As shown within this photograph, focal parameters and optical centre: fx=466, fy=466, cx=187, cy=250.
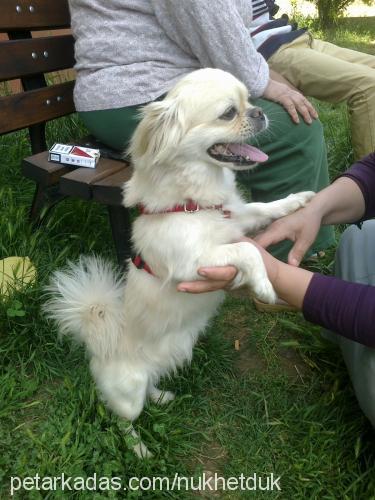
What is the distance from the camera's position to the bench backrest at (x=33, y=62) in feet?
6.49

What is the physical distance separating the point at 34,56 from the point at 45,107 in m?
0.22

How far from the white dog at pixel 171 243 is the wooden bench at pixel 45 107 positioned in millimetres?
286

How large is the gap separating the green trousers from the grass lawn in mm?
550

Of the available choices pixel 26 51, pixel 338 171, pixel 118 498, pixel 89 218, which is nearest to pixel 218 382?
pixel 118 498

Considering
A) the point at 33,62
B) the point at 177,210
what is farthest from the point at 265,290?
the point at 33,62

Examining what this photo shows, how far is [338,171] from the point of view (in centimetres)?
316

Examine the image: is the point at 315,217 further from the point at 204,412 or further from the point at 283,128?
the point at 204,412

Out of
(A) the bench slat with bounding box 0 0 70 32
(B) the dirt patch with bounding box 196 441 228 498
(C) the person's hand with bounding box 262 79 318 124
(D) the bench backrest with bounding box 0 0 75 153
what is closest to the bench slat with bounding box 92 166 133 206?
(D) the bench backrest with bounding box 0 0 75 153

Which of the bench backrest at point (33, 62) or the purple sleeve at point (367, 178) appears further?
the bench backrest at point (33, 62)

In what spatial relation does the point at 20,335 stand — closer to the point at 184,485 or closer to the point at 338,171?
the point at 184,485

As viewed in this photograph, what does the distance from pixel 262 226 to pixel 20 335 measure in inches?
41.4

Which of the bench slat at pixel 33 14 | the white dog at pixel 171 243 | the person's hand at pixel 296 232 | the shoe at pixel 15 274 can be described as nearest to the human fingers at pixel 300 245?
the person's hand at pixel 296 232

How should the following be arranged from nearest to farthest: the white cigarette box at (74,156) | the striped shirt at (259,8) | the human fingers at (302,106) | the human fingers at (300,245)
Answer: the human fingers at (300,245)
the white cigarette box at (74,156)
the human fingers at (302,106)
the striped shirt at (259,8)

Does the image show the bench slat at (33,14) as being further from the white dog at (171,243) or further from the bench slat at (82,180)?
the white dog at (171,243)
